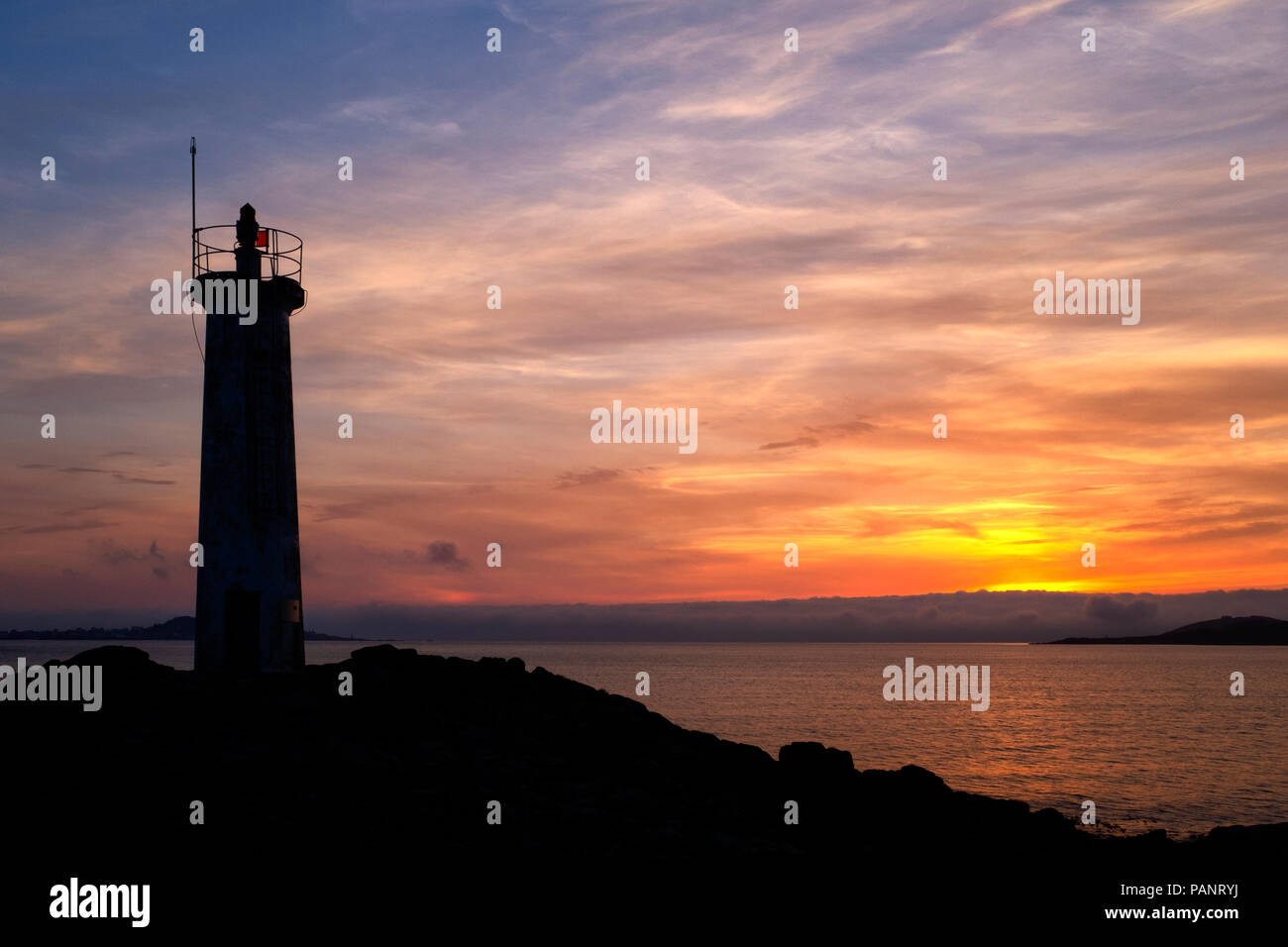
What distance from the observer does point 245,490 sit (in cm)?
2408

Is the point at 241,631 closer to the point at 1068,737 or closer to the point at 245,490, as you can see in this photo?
the point at 245,490

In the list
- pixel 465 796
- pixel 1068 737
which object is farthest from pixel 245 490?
pixel 1068 737

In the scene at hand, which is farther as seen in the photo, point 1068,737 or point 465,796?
point 1068,737

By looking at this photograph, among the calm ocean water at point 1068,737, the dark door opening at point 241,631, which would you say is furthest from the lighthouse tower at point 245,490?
the calm ocean water at point 1068,737

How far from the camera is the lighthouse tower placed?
24016 millimetres

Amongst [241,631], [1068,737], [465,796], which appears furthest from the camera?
[1068,737]

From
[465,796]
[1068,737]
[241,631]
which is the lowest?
[1068,737]

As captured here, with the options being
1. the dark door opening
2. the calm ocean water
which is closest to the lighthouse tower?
the dark door opening

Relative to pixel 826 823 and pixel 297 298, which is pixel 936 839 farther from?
pixel 297 298

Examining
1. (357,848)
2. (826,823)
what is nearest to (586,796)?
(357,848)

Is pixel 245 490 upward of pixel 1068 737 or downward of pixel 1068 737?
upward

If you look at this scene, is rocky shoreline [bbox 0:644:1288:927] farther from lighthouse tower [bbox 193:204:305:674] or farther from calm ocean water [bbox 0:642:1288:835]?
calm ocean water [bbox 0:642:1288:835]

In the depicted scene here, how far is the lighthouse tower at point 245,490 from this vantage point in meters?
24.0
